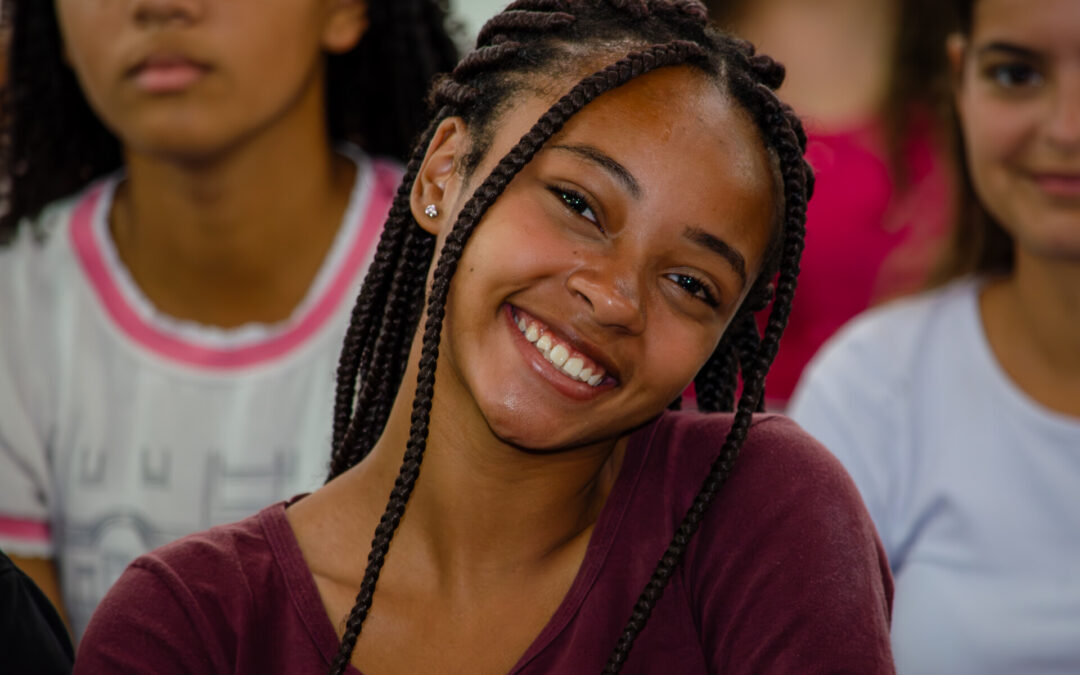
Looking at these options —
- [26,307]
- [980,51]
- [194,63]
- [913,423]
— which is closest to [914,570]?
[913,423]

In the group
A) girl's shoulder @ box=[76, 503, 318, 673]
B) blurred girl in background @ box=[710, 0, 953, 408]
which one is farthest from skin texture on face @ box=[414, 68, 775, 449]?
blurred girl in background @ box=[710, 0, 953, 408]

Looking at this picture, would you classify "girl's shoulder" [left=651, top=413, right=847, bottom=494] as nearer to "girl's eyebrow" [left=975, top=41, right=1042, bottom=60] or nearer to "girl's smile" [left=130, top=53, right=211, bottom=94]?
"girl's eyebrow" [left=975, top=41, right=1042, bottom=60]

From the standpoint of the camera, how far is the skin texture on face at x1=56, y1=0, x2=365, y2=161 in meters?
2.13

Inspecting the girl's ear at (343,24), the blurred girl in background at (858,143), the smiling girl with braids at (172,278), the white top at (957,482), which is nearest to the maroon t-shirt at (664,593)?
the white top at (957,482)

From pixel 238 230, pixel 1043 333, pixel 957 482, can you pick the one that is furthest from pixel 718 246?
pixel 238 230

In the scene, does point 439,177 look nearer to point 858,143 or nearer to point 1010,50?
point 1010,50

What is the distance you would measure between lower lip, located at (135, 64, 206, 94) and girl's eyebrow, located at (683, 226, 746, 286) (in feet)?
3.44

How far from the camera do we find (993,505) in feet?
6.94

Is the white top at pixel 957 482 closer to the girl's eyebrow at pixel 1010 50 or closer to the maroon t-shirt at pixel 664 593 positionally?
the girl's eyebrow at pixel 1010 50

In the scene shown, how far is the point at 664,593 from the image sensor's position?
1.47m

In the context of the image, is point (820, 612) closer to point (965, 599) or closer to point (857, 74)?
point (965, 599)

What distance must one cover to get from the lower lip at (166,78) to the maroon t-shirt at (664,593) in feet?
2.81

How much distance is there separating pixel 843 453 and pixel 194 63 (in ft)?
3.69

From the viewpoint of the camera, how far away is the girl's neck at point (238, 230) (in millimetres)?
2373
